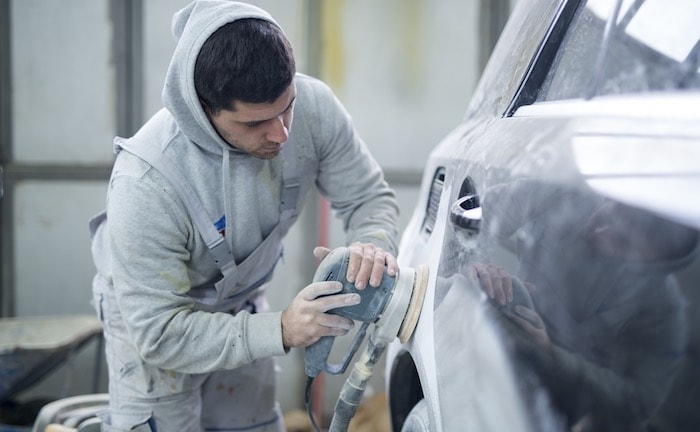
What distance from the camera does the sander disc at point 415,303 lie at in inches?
63.1

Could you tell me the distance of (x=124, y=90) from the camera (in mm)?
4488

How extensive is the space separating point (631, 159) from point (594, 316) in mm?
207

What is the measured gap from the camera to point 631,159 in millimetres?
939

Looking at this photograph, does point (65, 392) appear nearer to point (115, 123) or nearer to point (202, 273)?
point (115, 123)

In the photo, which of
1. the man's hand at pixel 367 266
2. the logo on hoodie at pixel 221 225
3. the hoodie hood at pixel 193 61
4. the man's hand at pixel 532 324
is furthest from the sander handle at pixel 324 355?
the man's hand at pixel 532 324

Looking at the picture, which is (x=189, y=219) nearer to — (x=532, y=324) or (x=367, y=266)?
(x=367, y=266)

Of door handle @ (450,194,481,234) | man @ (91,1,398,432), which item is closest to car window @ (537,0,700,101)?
door handle @ (450,194,481,234)

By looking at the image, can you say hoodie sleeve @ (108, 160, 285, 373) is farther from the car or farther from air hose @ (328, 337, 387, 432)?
the car

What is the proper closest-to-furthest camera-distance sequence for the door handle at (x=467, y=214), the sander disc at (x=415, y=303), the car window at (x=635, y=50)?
the car window at (x=635, y=50)
the door handle at (x=467, y=214)
the sander disc at (x=415, y=303)

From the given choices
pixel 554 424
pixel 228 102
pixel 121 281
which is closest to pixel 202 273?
pixel 121 281

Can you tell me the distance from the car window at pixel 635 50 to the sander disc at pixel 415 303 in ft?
1.55

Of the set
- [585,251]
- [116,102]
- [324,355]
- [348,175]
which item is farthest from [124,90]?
[585,251]

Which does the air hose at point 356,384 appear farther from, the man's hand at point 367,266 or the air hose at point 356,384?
the man's hand at point 367,266

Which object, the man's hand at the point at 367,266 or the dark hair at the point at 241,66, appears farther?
the dark hair at the point at 241,66
